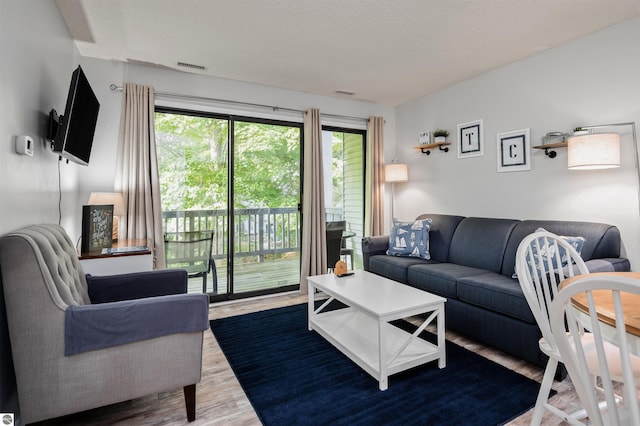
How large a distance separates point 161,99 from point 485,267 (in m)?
3.56

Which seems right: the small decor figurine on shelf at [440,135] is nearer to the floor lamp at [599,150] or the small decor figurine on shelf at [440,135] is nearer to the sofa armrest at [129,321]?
the floor lamp at [599,150]

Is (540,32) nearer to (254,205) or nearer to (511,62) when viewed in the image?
(511,62)

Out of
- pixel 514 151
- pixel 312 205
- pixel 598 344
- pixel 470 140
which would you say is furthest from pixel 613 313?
pixel 312 205

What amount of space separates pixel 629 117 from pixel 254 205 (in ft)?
11.3

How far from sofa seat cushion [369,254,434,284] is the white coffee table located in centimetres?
57

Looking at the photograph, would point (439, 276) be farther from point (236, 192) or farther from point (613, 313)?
point (236, 192)

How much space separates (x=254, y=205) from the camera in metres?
3.93

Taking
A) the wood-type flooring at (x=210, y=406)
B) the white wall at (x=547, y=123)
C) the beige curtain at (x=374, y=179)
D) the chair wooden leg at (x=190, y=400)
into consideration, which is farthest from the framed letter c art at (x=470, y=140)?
the chair wooden leg at (x=190, y=400)

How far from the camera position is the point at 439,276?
2887mm

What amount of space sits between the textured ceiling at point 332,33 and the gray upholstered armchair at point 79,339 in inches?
68.9

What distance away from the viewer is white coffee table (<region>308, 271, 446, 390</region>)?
2016 mm

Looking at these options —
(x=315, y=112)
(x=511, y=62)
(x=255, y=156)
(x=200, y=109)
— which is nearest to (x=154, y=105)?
(x=200, y=109)

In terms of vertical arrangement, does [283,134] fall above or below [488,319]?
above

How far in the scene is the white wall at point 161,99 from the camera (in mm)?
3146
